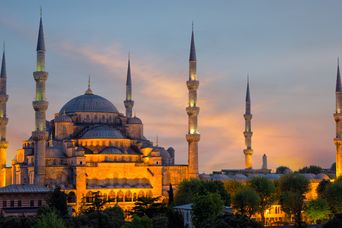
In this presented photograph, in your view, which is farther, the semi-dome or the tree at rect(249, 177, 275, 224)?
the semi-dome

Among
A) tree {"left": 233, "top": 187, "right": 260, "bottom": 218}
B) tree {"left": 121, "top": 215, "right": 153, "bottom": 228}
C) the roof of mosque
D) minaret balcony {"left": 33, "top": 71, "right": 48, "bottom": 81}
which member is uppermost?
minaret balcony {"left": 33, "top": 71, "right": 48, "bottom": 81}

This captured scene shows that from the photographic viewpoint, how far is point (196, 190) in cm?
6134

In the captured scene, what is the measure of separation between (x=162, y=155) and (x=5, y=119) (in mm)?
15397

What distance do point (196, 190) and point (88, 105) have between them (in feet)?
57.8

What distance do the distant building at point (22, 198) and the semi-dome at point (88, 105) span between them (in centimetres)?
1561

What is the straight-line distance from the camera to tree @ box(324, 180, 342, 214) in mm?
62438

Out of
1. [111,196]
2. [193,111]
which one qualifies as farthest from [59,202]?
[193,111]

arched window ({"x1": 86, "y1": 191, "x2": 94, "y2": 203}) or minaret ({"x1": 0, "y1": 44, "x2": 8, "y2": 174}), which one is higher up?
minaret ({"x1": 0, "y1": 44, "x2": 8, "y2": 174})

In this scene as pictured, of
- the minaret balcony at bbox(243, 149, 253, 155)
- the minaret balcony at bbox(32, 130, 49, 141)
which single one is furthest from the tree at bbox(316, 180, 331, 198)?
the minaret balcony at bbox(32, 130, 49, 141)

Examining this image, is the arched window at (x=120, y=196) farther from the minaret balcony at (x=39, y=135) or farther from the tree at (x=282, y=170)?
the tree at (x=282, y=170)

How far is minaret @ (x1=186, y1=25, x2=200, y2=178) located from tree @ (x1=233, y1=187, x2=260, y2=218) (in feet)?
35.0

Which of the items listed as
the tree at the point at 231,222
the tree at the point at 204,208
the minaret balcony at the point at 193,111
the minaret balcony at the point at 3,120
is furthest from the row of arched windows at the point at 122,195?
the tree at the point at 231,222

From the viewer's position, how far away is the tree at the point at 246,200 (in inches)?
2340

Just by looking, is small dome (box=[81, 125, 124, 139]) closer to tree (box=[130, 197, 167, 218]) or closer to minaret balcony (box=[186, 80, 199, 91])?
minaret balcony (box=[186, 80, 199, 91])
